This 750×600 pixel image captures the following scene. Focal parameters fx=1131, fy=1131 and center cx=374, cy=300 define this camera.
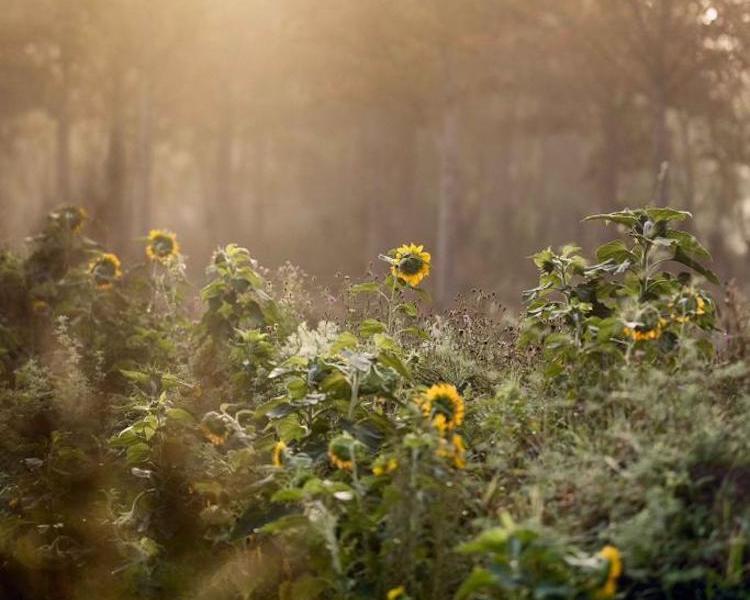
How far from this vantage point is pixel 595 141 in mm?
22438

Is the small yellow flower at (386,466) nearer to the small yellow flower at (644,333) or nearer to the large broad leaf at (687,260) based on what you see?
the small yellow flower at (644,333)

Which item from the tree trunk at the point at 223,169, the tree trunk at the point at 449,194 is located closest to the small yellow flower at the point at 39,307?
the tree trunk at the point at 449,194

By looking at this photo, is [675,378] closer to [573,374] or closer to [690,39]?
[573,374]

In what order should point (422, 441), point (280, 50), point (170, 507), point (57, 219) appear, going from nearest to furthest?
point (422, 441), point (170, 507), point (57, 219), point (280, 50)

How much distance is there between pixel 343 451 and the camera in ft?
10.7

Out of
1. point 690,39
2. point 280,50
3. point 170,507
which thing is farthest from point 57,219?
point 280,50

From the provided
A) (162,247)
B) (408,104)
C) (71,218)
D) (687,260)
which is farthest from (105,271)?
(408,104)

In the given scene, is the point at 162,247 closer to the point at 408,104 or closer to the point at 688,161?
the point at 408,104

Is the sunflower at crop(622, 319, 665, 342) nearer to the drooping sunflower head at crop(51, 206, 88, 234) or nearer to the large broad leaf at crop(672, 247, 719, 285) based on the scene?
the large broad leaf at crop(672, 247, 719, 285)

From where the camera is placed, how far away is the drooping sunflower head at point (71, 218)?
700 cm

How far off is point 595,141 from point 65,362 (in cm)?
1816

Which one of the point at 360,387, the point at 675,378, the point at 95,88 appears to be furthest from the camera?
the point at 95,88

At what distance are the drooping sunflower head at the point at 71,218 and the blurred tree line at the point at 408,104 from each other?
7.10ft

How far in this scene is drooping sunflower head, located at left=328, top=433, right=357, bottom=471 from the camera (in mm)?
3264
